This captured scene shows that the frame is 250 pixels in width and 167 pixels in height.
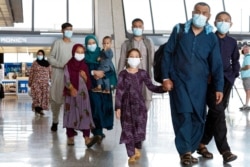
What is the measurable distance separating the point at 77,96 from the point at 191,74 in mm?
1852

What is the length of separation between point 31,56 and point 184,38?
66.4 feet

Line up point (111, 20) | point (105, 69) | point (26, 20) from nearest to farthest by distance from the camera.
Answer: point (105, 69)
point (111, 20)
point (26, 20)

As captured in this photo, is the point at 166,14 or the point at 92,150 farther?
the point at 166,14

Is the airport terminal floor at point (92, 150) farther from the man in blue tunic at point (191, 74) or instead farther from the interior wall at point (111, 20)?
the interior wall at point (111, 20)

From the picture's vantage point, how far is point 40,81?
37.6 ft

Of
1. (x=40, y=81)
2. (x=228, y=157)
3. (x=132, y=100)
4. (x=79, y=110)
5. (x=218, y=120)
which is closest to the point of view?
(x=228, y=157)

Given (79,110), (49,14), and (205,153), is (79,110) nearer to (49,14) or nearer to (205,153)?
(205,153)

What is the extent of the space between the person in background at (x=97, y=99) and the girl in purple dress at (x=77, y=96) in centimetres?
15

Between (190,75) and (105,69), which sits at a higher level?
(105,69)

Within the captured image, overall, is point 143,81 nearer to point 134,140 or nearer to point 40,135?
point 134,140

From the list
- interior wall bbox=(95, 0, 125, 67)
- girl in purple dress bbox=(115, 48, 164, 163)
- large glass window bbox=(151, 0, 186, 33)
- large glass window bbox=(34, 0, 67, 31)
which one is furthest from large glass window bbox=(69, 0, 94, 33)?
girl in purple dress bbox=(115, 48, 164, 163)

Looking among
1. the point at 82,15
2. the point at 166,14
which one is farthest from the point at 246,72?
the point at 166,14

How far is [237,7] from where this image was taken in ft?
76.5

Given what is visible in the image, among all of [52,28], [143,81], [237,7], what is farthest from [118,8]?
[143,81]
